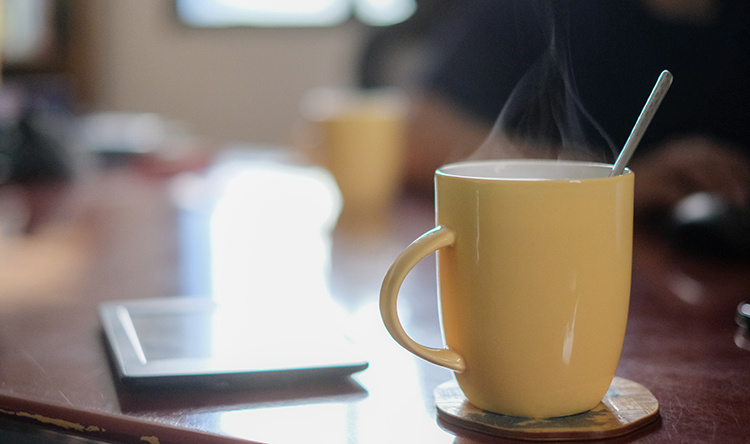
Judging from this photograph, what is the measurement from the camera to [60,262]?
72 cm

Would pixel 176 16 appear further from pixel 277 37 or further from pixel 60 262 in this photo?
pixel 60 262

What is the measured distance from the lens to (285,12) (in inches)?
120

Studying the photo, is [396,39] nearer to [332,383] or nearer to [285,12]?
[285,12]

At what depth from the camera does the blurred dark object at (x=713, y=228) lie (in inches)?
26.9

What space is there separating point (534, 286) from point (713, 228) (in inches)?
17.4

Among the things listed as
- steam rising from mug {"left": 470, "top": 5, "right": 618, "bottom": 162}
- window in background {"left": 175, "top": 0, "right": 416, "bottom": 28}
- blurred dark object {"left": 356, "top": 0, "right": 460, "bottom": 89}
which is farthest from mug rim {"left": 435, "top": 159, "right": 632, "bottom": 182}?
window in background {"left": 175, "top": 0, "right": 416, "bottom": 28}

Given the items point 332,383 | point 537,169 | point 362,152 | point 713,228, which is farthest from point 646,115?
point 362,152

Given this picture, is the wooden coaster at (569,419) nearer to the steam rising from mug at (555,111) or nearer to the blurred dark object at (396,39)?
the steam rising from mug at (555,111)

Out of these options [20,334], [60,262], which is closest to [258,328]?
[20,334]

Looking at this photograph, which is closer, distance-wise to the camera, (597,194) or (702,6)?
(597,194)

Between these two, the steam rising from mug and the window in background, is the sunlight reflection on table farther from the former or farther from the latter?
the window in background

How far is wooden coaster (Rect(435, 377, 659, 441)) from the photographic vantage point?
33 centimetres

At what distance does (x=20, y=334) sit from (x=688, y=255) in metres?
0.62

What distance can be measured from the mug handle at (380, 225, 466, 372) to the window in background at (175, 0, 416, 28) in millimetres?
2492
